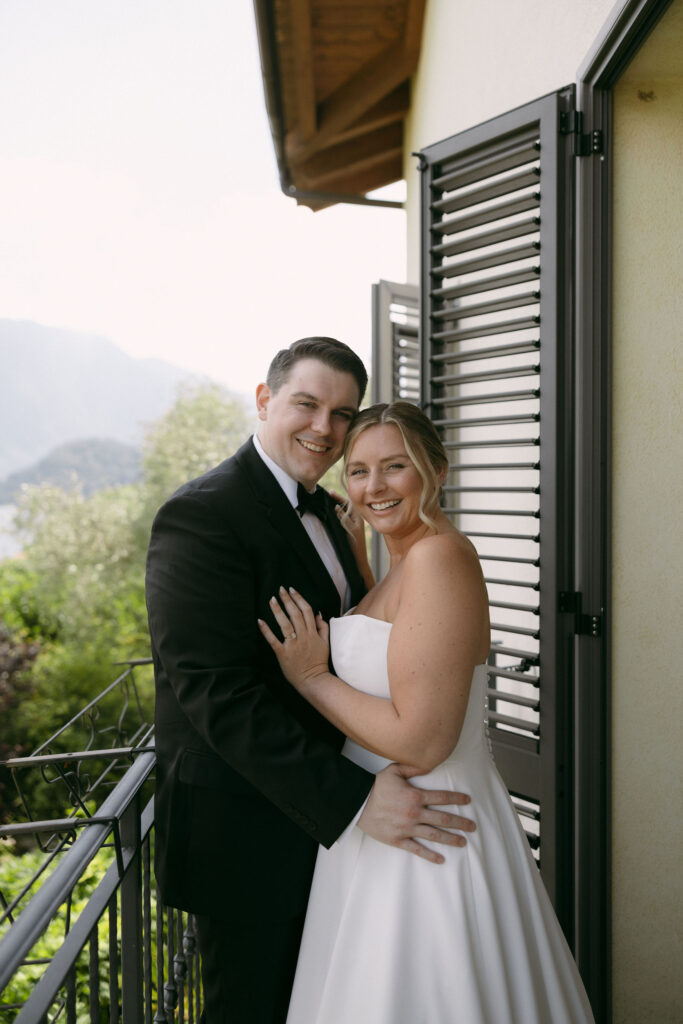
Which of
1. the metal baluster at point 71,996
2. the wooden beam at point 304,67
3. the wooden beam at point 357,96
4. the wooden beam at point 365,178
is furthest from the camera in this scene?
the wooden beam at point 365,178

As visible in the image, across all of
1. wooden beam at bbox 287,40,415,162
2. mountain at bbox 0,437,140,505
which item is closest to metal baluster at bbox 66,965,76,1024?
wooden beam at bbox 287,40,415,162

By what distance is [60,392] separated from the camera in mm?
61375

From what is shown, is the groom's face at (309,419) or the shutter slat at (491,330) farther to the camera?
the shutter slat at (491,330)

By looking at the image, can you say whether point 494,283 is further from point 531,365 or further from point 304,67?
point 304,67

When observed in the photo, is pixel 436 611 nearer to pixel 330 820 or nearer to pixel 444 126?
pixel 330 820

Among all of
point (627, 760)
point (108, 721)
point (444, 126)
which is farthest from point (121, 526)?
point (627, 760)

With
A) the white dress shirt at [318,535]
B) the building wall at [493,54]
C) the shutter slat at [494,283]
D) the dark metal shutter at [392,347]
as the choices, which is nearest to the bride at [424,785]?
the white dress shirt at [318,535]

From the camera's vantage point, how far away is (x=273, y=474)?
1870 millimetres

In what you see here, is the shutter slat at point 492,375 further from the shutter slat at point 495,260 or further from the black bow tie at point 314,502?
the black bow tie at point 314,502

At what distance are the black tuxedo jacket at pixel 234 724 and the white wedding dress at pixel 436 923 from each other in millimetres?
98

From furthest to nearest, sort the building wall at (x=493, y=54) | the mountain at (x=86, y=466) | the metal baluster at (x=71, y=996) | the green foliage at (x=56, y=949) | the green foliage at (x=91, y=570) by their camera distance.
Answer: the mountain at (x=86, y=466), the green foliage at (x=91, y=570), the green foliage at (x=56, y=949), the building wall at (x=493, y=54), the metal baluster at (x=71, y=996)

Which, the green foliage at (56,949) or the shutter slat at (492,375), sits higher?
the shutter slat at (492,375)

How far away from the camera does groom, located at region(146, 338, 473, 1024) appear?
61.7 inches

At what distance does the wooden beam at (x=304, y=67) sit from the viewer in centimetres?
451
